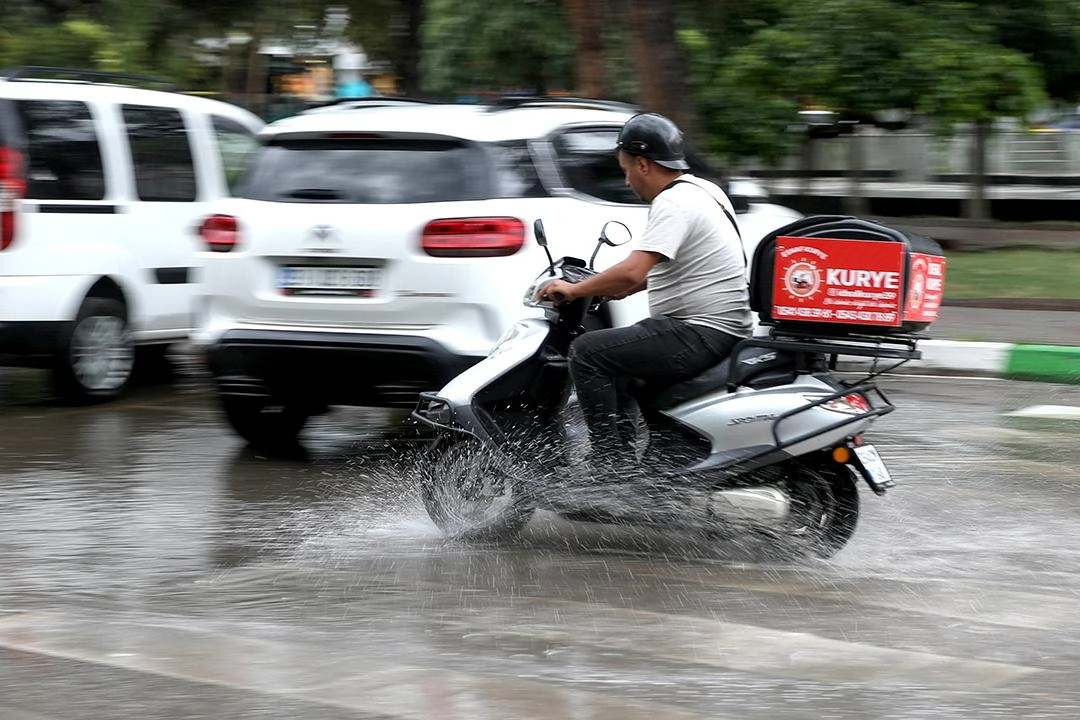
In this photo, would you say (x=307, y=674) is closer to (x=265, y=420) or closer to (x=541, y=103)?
(x=265, y=420)

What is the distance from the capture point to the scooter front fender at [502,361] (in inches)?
250

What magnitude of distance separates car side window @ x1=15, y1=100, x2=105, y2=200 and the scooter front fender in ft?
13.9

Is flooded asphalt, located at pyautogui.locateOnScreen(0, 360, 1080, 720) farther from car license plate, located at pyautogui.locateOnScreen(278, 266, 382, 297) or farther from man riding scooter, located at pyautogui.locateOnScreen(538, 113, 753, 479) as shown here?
car license plate, located at pyautogui.locateOnScreen(278, 266, 382, 297)

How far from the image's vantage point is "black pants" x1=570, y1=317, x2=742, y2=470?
609cm

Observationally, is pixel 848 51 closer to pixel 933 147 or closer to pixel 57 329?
pixel 933 147

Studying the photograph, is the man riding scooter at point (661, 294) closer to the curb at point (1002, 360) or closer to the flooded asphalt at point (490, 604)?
the flooded asphalt at point (490, 604)

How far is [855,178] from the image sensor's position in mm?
23938

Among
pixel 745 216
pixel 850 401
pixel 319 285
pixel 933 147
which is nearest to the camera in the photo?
pixel 850 401

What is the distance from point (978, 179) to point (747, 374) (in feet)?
60.1

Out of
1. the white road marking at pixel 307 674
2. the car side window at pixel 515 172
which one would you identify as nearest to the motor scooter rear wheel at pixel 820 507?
the white road marking at pixel 307 674

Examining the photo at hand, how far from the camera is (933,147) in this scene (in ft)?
79.8

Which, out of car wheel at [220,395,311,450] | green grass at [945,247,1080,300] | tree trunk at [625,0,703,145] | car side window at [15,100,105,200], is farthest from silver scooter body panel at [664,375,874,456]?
green grass at [945,247,1080,300]

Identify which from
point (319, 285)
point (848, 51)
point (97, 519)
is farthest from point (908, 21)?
point (97, 519)

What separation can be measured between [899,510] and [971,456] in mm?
1502
